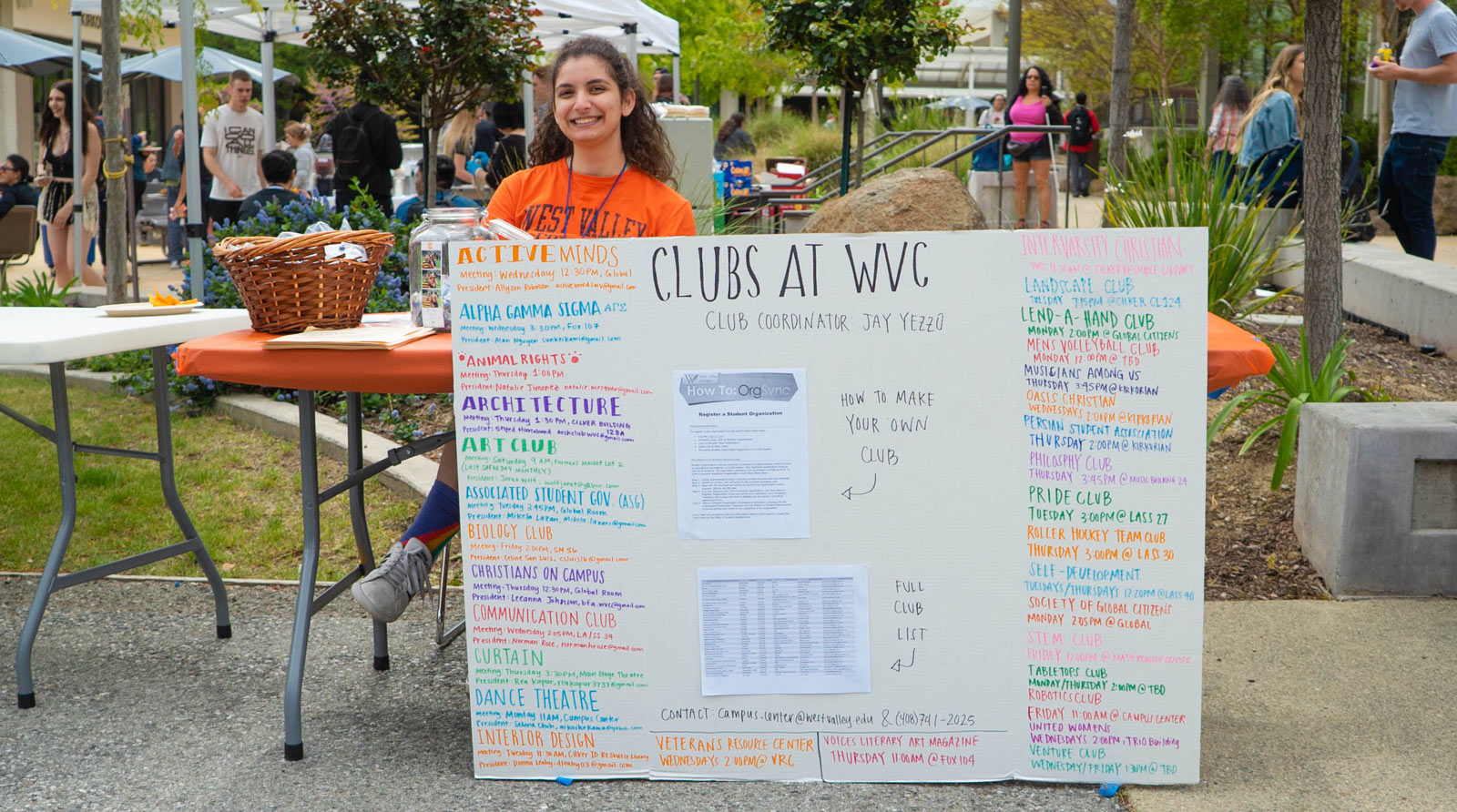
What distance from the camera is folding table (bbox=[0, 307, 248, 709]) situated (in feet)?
9.78

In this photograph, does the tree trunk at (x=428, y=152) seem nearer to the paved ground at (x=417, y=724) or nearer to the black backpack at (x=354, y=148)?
the black backpack at (x=354, y=148)

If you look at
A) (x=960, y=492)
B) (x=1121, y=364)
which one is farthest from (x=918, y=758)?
(x=1121, y=364)

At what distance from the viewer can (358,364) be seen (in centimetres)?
275

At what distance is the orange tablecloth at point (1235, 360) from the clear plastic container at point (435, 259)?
1.68 metres

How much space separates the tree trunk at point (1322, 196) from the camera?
4.96m

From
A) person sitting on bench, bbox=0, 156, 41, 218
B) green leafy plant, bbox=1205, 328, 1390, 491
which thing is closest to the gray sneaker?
green leafy plant, bbox=1205, 328, 1390, 491

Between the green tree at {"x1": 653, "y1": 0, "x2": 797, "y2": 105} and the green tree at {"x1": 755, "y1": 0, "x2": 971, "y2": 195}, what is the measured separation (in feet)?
67.5

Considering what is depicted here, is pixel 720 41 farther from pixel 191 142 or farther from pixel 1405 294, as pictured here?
pixel 1405 294

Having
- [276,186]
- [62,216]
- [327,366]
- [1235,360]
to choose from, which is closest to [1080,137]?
[276,186]

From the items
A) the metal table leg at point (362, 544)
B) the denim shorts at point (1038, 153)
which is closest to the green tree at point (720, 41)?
the denim shorts at point (1038, 153)

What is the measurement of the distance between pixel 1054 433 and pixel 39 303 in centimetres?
692

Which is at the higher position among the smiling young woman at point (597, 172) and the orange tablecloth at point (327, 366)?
the smiling young woman at point (597, 172)

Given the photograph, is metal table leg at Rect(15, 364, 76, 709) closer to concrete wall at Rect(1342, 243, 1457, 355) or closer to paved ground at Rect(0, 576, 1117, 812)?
paved ground at Rect(0, 576, 1117, 812)

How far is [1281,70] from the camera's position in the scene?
8.39m
